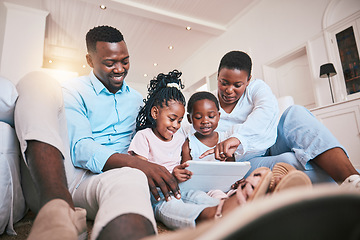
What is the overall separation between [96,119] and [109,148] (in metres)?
0.15

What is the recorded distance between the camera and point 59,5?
4.17 metres

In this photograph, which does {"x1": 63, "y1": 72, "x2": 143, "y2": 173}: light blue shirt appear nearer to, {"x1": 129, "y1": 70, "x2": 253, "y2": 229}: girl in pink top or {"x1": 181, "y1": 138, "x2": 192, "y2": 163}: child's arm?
{"x1": 129, "y1": 70, "x2": 253, "y2": 229}: girl in pink top

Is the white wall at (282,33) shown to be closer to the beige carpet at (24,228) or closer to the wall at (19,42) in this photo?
the beige carpet at (24,228)

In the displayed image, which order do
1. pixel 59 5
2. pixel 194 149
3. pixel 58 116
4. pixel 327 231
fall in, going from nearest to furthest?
pixel 327 231 → pixel 58 116 → pixel 194 149 → pixel 59 5

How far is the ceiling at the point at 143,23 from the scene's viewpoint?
14.0ft

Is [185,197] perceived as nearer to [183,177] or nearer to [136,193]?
[183,177]

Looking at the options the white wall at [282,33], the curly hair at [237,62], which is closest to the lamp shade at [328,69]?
the white wall at [282,33]

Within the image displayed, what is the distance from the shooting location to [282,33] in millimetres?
3904

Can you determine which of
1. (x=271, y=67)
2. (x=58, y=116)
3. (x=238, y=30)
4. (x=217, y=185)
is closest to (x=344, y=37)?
(x=271, y=67)

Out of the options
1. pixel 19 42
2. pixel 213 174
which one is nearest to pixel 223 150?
pixel 213 174

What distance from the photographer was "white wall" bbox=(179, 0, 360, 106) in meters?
3.31

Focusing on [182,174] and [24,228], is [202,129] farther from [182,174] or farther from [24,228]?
[24,228]

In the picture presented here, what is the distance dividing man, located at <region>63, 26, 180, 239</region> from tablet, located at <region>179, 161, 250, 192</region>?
0.10m

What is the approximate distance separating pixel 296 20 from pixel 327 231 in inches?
161
